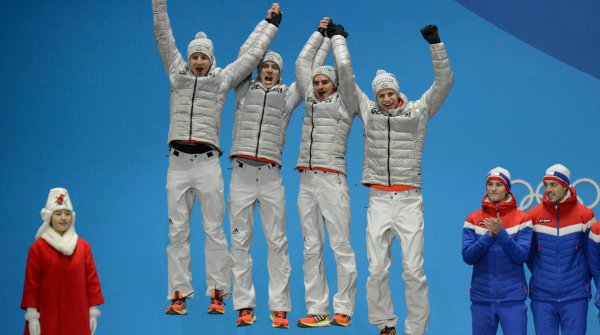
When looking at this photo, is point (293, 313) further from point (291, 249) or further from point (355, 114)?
point (355, 114)

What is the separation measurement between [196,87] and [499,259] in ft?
9.42

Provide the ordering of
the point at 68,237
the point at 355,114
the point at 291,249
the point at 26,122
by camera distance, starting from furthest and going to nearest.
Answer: the point at 26,122 → the point at 291,249 → the point at 355,114 → the point at 68,237

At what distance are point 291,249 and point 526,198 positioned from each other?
235 centimetres

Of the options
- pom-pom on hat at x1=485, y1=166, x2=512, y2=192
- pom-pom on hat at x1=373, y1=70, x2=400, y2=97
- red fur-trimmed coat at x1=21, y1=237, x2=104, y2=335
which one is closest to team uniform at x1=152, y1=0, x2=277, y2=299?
pom-pom on hat at x1=373, y1=70, x2=400, y2=97

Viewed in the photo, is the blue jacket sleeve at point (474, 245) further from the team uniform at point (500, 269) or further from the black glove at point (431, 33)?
the black glove at point (431, 33)

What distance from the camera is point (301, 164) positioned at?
26.2 feet

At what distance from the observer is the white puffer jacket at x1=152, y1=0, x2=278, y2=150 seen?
802 centimetres

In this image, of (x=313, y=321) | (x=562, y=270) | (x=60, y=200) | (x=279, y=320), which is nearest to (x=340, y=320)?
(x=313, y=321)

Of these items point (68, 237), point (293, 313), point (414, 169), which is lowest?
point (293, 313)

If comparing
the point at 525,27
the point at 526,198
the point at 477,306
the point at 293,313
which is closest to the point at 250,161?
the point at 293,313

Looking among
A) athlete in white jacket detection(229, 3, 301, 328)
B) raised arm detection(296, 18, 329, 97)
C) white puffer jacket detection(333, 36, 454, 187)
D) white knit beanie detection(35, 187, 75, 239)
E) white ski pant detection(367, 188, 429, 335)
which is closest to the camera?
white knit beanie detection(35, 187, 75, 239)

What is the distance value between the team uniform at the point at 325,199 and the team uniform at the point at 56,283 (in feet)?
6.48

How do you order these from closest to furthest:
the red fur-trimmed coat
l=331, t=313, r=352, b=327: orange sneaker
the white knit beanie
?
the red fur-trimmed coat → the white knit beanie → l=331, t=313, r=352, b=327: orange sneaker

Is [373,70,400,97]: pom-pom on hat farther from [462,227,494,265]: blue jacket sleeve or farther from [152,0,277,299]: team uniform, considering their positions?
[462,227,494,265]: blue jacket sleeve
